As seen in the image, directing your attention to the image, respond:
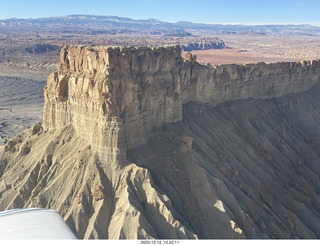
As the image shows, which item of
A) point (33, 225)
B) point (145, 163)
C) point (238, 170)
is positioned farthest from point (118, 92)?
point (238, 170)

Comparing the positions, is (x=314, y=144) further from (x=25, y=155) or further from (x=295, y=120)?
(x=25, y=155)

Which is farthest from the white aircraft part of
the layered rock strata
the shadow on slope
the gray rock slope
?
the shadow on slope

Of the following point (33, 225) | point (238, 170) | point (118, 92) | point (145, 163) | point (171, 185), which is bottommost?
point (238, 170)

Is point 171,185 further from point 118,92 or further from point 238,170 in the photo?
point 238,170

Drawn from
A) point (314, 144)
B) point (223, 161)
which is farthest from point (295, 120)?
point (223, 161)

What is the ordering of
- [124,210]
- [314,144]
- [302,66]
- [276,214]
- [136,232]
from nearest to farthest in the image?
[136,232], [124,210], [276,214], [314,144], [302,66]

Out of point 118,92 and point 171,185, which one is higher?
point 118,92
